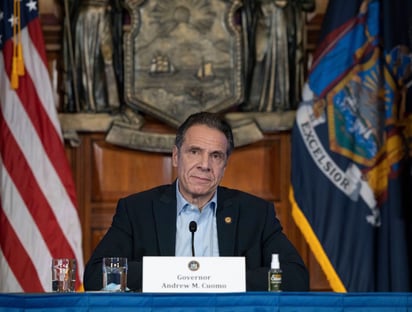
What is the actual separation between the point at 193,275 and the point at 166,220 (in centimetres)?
83

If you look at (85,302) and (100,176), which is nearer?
(85,302)

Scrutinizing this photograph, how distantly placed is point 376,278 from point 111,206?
1821mm

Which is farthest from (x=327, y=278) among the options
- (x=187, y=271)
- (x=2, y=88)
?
(x=187, y=271)

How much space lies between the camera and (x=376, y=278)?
5.43 meters

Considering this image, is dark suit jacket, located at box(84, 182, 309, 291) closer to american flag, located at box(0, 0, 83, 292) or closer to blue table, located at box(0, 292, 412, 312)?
blue table, located at box(0, 292, 412, 312)

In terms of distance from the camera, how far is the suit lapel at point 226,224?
130 inches

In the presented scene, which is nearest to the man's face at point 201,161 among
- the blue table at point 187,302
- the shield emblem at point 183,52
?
the blue table at point 187,302

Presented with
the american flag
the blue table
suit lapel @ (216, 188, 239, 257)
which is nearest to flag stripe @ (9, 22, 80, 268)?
the american flag

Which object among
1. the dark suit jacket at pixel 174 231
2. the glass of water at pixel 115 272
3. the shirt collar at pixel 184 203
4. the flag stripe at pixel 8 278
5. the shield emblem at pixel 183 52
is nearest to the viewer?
the glass of water at pixel 115 272

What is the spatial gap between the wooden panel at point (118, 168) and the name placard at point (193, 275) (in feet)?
10.8

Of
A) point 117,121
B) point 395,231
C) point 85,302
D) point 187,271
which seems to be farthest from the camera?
point 117,121

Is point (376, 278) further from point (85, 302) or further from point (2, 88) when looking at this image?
point (85, 302)

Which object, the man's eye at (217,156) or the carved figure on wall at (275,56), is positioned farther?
the carved figure on wall at (275,56)

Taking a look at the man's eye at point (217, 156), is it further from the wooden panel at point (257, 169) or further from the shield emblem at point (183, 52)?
the wooden panel at point (257, 169)
